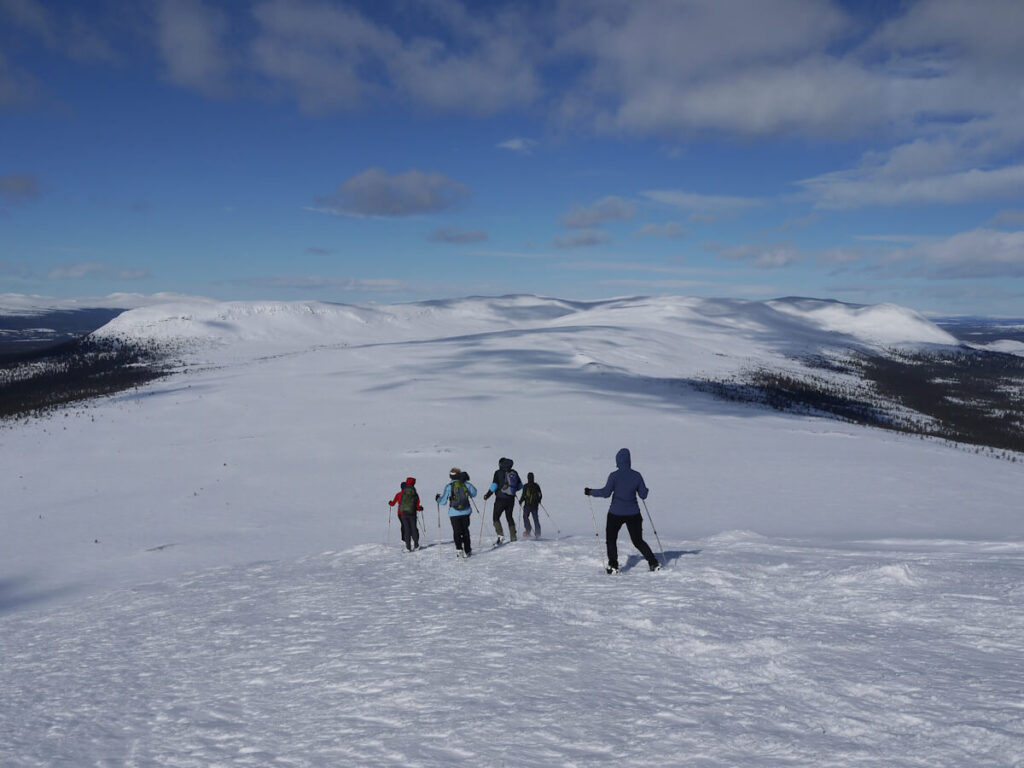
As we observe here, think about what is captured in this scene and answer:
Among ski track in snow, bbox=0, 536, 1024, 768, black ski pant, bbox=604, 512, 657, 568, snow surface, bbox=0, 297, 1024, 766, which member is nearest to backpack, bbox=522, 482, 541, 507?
snow surface, bbox=0, 297, 1024, 766

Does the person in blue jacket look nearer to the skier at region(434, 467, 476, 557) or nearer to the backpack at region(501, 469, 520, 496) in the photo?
the skier at region(434, 467, 476, 557)

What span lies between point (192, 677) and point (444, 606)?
3662mm

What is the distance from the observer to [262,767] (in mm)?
5586

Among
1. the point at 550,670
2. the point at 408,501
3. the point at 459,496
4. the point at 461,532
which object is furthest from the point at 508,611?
the point at 408,501

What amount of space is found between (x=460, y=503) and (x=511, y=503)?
2280 millimetres

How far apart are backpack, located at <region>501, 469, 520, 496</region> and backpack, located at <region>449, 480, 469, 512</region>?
1.96 metres

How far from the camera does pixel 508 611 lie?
9.70 metres

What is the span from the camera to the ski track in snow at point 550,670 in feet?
18.6

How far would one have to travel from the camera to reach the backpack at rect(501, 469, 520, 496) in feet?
52.4

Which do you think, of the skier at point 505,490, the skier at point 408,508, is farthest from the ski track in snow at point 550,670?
the skier at point 505,490

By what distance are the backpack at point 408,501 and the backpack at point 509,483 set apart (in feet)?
7.58

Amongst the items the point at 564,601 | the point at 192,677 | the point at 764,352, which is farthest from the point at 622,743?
the point at 764,352

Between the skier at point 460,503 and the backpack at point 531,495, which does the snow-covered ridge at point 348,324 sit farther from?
the skier at point 460,503

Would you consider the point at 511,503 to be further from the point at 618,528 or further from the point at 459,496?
the point at 618,528
